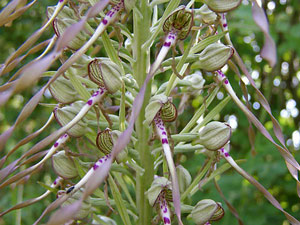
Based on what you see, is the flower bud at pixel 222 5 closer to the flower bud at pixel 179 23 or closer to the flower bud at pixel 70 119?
the flower bud at pixel 179 23

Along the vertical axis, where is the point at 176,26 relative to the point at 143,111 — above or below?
above

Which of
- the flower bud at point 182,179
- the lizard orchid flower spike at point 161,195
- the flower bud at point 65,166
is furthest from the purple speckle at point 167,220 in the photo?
the flower bud at point 65,166

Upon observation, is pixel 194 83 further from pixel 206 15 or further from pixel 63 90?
pixel 63 90

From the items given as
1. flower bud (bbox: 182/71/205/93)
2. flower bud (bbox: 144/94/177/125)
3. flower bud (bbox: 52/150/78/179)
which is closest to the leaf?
flower bud (bbox: 144/94/177/125)

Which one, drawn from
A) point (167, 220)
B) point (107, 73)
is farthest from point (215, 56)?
point (167, 220)

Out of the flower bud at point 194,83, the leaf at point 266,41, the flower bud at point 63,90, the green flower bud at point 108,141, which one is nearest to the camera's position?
the leaf at point 266,41

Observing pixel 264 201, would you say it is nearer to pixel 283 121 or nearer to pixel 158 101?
pixel 283 121
